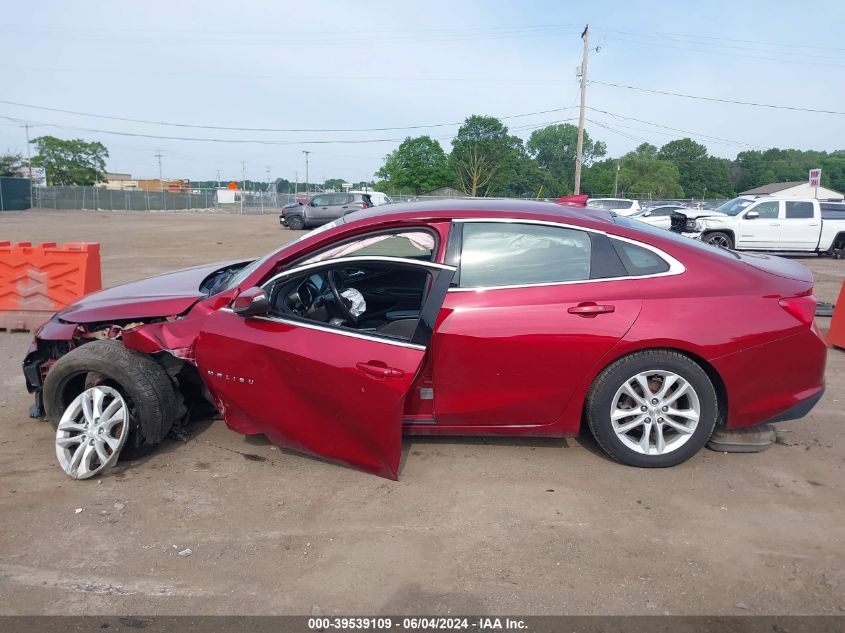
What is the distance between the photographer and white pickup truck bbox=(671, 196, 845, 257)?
1653 cm

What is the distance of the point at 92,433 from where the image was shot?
12.5ft

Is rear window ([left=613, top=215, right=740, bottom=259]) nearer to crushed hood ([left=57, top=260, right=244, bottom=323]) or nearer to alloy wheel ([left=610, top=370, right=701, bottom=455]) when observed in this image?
alloy wheel ([left=610, top=370, right=701, bottom=455])

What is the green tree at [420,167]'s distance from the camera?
8706 centimetres

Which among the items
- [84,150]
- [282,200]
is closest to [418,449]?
[282,200]

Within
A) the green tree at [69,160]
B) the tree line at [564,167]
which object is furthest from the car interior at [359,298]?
the green tree at [69,160]

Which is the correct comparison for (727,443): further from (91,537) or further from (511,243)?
(91,537)

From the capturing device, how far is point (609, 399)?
3713 mm

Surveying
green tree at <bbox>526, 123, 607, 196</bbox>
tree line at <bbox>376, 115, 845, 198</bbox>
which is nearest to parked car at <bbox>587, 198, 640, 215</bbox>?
tree line at <bbox>376, 115, 845, 198</bbox>

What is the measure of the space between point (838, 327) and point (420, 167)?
279 ft

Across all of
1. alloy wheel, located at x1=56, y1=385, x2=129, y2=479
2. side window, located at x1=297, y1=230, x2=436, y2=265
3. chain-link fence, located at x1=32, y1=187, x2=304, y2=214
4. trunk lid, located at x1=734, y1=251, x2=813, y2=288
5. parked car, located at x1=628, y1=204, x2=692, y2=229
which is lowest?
alloy wheel, located at x1=56, y1=385, x2=129, y2=479

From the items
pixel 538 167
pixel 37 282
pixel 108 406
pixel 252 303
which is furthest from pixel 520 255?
pixel 538 167

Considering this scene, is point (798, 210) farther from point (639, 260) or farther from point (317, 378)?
point (317, 378)

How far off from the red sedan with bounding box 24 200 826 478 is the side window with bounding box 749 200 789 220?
47.6 ft

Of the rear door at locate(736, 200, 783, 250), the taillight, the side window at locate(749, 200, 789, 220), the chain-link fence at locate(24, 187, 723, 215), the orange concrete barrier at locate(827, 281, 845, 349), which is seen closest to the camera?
the taillight
